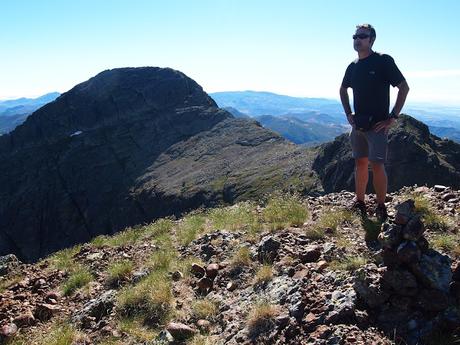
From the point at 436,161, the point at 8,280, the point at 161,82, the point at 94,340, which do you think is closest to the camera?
the point at 94,340

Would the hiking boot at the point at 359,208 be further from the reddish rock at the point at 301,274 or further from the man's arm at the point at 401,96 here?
the reddish rock at the point at 301,274

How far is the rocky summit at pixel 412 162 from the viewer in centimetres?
5478

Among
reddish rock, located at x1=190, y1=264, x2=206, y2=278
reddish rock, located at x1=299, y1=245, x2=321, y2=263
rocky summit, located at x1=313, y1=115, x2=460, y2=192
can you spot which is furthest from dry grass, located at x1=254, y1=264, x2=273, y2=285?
rocky summit, located at x1=313, y1=115, x2=460, y2=192

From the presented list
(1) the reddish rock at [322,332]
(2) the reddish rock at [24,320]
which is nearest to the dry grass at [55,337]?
(2) the reddish rock at [24,320]

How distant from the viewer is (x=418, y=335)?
18.9 feet

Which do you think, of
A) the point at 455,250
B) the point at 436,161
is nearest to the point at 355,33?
the point at 455,250

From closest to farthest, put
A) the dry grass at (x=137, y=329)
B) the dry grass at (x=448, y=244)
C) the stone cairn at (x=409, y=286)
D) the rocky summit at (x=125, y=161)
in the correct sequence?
the stone cairn at (x=409, y=286), the dry grass at (x=448, y=244), the dry grass at (x=137, y=329), the rocky summit at (x=125, y=161)

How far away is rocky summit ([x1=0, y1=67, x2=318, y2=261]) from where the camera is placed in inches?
3740

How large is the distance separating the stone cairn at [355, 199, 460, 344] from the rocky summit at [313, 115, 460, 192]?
4524 centimetres

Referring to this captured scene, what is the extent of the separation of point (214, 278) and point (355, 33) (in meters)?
5.70

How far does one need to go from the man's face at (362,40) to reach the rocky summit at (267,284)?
3.37 metres

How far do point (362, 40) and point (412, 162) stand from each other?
170 ft

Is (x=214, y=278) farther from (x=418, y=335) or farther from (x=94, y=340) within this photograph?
(x=418, y=335)

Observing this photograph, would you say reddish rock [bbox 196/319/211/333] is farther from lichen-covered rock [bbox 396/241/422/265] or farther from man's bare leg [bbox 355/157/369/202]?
man's bare leg [bbox 355/157/369/202]
